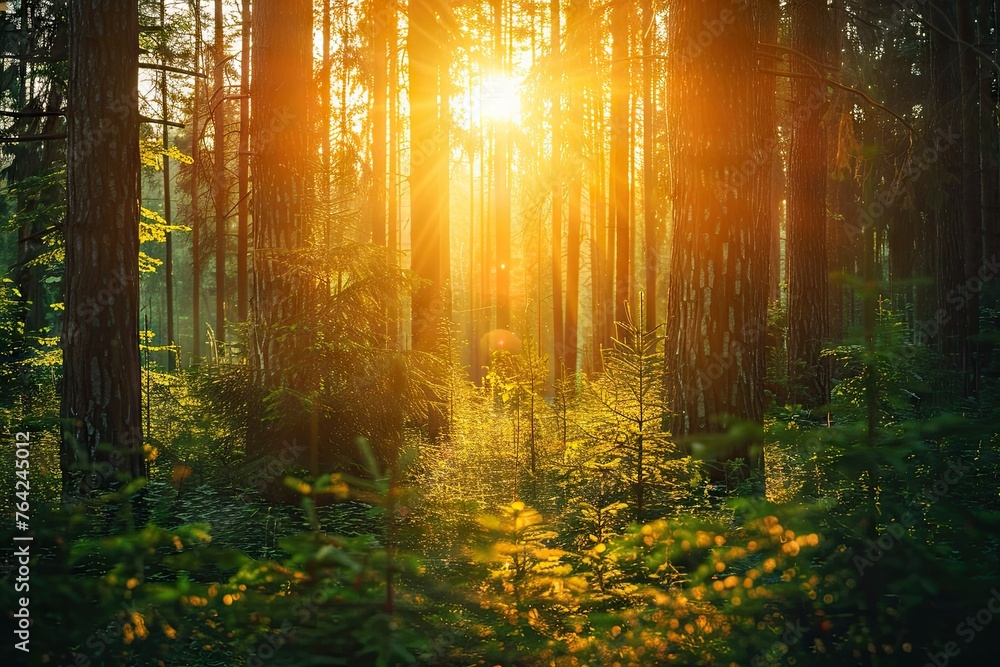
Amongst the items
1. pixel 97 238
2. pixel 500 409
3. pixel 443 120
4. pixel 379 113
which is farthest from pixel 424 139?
pixel 379 113

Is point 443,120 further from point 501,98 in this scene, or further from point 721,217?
point 721,217

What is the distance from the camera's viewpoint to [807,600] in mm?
2738

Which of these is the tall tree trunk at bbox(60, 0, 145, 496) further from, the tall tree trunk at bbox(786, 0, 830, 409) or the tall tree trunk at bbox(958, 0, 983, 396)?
the tall tree trunk at bbox(958, 0, 983, 396)

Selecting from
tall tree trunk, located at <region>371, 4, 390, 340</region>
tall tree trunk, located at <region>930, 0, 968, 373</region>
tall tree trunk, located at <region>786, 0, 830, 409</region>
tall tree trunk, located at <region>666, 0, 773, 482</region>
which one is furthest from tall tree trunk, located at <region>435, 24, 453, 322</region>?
tall tree trunk, located at <region>930, 0, 968, 373</region>

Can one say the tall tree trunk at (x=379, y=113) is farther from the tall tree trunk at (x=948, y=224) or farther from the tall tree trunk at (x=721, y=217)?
the tall tree trunk at (x=948, y=224)

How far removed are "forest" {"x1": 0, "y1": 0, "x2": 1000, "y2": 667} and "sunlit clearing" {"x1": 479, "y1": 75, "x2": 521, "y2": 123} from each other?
6.4 inches

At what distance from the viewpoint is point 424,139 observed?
10719mm

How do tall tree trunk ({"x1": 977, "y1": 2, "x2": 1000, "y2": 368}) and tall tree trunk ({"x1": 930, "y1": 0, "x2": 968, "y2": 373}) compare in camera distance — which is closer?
tall tree trunk ({"x1": 977, "y1": 2, "x2": 1000, "y2": 368})

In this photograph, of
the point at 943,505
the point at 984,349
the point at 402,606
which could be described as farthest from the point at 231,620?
the point at 984,349

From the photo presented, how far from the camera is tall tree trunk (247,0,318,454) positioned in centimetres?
736

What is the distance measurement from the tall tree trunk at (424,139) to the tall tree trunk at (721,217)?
204 inches

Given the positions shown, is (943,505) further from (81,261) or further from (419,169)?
(419,169)

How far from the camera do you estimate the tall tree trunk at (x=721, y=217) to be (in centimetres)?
586

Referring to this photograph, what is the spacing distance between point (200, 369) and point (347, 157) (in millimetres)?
6488
